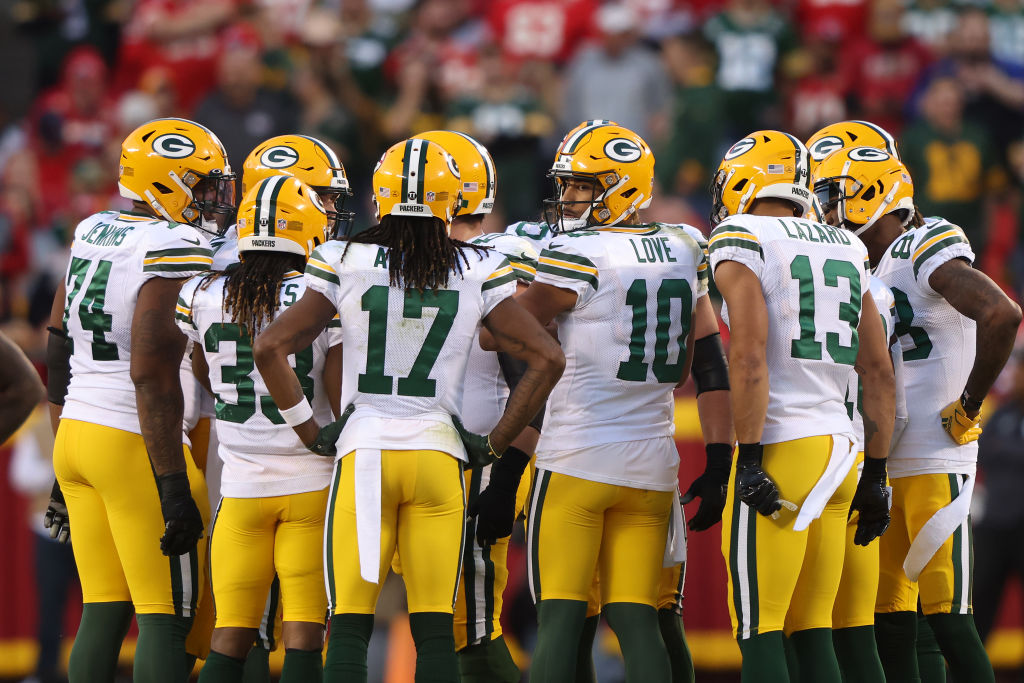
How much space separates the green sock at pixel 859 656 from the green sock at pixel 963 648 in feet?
1.39

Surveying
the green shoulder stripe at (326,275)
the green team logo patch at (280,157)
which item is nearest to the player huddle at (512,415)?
the green shoulder stripe at (326,275)

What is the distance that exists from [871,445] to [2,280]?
845 centimetres

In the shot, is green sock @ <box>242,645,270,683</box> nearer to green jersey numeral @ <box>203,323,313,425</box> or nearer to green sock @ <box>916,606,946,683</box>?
green jersey numeral @ <box>203,323,313,425</box>

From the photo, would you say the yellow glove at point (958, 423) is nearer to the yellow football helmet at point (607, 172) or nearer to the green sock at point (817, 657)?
the green sock at point (817, 657)

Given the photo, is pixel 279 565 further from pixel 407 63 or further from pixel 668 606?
pixel 407 63

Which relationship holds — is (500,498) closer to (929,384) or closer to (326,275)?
(326,275)

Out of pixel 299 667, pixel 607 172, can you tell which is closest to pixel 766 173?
pixel 607 172

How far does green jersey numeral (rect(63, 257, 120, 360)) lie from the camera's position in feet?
18.1

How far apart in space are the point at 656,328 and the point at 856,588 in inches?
53.3

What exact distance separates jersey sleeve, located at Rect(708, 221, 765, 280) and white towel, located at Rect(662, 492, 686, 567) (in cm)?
100

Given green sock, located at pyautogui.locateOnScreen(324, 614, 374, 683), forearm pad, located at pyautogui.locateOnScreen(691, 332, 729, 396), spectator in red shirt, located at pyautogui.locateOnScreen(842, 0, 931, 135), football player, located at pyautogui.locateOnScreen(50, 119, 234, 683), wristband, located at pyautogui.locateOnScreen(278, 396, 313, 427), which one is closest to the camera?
green sock, located at pyautogui.locateOnScreen(324, 614, 374, 683)

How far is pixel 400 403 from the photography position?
4.91m

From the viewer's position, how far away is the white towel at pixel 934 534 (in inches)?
224

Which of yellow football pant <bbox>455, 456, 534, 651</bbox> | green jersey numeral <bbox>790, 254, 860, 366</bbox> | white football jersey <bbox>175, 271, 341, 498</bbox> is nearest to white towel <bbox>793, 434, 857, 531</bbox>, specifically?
green jersey numeral <bbox>790, 254, 860, 366</bbox>
